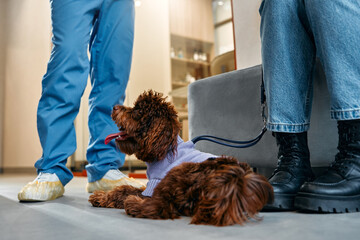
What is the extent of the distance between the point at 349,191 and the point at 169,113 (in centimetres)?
49

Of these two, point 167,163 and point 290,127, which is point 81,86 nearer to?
point 167,163

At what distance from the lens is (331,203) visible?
2.58ft

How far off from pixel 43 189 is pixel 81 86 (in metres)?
0.43

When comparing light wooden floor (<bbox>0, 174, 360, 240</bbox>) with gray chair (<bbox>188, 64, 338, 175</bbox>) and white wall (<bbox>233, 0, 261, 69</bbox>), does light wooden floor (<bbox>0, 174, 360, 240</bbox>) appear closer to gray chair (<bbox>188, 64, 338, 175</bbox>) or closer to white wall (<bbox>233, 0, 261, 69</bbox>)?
gray chair (<bbox>188, 64, 338, 175</bbox>)

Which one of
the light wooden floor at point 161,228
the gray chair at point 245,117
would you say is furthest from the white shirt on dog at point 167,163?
the gray chair at point 245,117

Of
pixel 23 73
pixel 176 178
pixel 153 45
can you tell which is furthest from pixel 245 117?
pixel 23 73

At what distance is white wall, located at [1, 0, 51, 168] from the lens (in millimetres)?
4602

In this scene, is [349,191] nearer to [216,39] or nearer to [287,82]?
[287,82]

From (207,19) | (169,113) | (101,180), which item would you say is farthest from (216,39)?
(169,113)

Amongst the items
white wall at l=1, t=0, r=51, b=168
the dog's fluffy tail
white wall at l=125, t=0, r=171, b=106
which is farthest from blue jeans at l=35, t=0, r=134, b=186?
white wall at l=1, t=0, r=51, b=168

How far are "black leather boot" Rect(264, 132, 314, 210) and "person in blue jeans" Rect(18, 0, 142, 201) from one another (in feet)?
2.20

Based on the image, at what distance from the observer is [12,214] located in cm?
91

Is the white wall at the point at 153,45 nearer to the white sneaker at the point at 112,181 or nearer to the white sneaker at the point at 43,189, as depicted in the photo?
the white sneaker at the point at 112,181

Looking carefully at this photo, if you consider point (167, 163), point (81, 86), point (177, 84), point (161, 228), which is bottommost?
point (161, 228)
